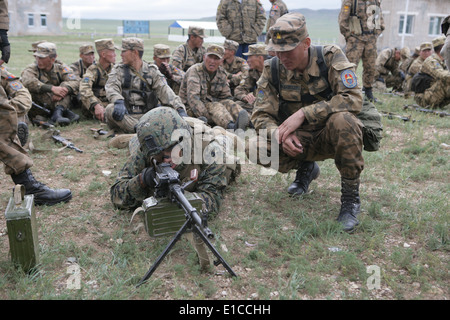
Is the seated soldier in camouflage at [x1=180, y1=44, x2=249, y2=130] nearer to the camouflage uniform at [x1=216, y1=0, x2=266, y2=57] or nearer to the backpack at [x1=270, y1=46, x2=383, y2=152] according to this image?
the camouflage uniform at [x1=216, y1=0, x2=266, y2=57]

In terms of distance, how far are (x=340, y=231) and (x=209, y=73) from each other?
15.4 feet

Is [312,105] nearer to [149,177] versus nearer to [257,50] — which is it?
[149,177]

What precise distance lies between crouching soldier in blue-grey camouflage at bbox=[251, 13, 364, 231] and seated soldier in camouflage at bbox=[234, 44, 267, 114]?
379 centimetres

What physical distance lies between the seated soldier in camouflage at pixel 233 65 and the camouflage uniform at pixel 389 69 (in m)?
4.77

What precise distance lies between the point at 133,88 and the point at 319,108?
3861mm

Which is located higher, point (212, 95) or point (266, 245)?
point (212, 95)

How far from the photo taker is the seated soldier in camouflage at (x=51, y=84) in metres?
7.34

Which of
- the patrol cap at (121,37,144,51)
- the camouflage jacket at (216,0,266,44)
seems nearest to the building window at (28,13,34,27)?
the camouflage jacket at (216,0,266,44)

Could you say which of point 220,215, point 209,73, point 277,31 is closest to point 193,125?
point 220,215

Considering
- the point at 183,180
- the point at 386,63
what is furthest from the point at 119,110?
the point at 386,63

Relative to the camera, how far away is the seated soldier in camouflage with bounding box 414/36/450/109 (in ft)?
27.0

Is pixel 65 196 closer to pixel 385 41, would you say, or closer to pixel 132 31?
pixel 385 41

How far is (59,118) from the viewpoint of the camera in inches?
286

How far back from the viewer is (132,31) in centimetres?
5756
